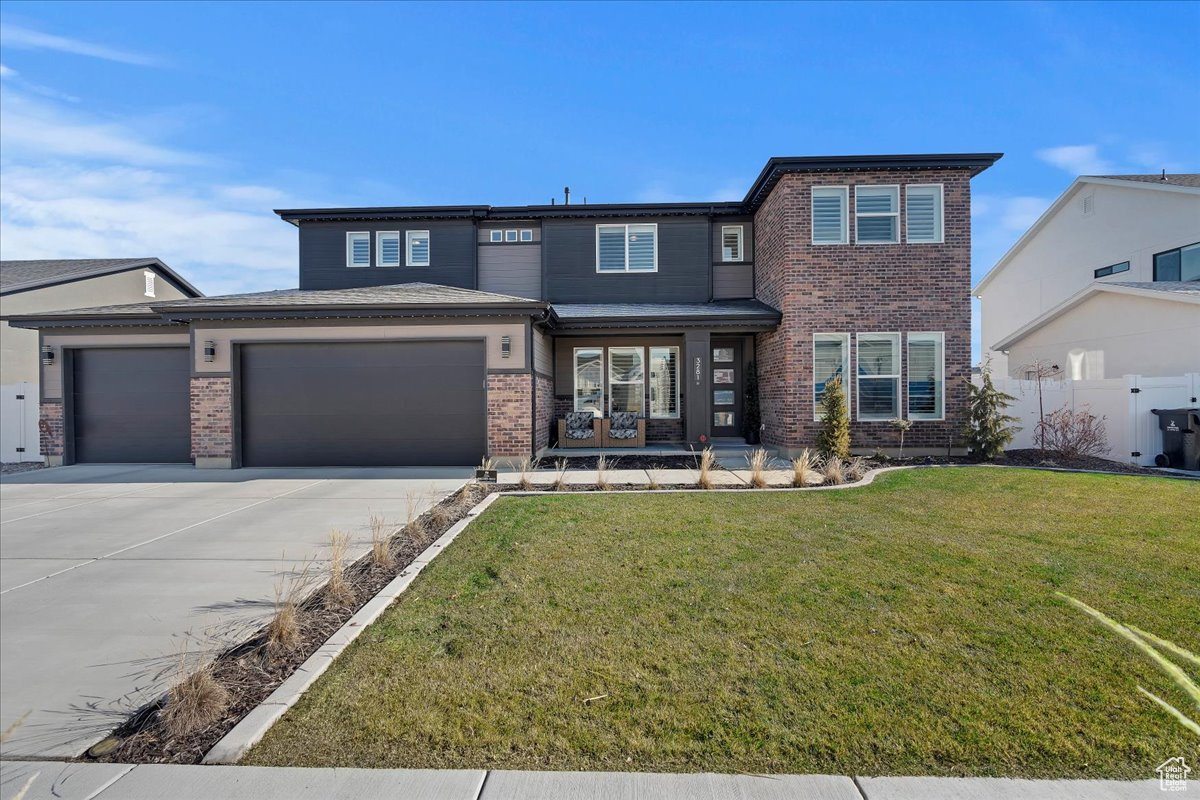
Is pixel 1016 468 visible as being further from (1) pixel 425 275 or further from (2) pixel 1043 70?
(1) pixel 425 275

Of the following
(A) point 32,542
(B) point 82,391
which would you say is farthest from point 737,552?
(B) point 82,391

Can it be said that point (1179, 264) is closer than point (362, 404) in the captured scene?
No

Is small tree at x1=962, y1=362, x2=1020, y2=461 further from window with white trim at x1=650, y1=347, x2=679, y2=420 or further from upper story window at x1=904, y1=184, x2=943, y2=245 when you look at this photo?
window with white trim at x1=650, y1=347, x2=679, y2=420

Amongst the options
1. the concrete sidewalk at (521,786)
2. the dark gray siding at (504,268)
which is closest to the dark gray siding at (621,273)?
the dark gray siding at (504,268)

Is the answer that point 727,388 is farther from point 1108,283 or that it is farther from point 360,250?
point 360,250

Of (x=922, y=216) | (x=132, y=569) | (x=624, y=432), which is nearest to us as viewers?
(x=132, y=569)

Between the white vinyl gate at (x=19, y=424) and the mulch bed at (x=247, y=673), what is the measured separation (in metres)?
13.3

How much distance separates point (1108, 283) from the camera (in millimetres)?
13672

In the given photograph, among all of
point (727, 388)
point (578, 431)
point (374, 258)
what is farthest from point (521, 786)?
point (374, 258)

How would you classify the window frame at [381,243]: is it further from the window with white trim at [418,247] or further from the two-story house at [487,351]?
the two-story house at [487,351]

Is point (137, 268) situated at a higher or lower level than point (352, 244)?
higher

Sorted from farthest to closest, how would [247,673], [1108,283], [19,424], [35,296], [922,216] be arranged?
[35,296], [1108,283], [19,424], [922,216], [247,673]

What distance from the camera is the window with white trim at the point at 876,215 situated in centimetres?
1141

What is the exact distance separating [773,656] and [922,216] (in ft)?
37.0
